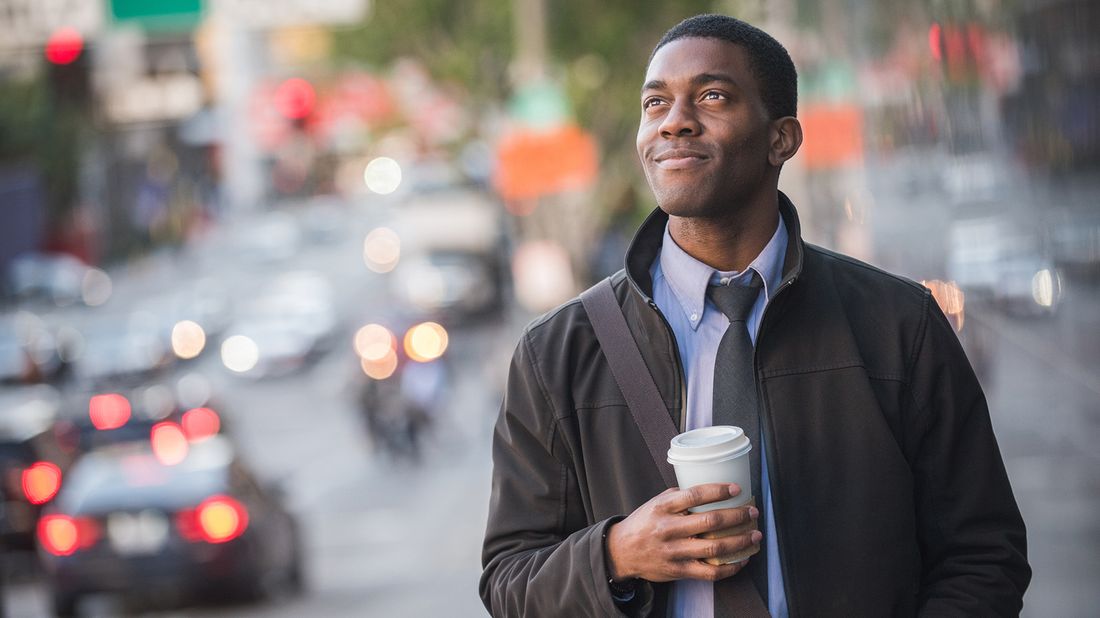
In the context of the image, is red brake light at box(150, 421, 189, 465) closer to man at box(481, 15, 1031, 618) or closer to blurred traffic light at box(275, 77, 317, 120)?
man at box(481, 15, 1031, 618)

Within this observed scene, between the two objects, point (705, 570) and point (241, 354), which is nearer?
point (705, 570)

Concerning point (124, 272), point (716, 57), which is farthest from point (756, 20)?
point (124, 272)

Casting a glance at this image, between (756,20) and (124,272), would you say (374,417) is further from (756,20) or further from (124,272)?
(124,272)

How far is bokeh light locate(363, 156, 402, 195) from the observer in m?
83.1

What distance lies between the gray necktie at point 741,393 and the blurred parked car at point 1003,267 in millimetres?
2247

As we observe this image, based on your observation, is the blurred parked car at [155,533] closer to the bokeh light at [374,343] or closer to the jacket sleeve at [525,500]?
the jacket sleeve at [525,500]

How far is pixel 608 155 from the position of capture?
110ft

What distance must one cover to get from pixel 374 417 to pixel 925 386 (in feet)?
77.3

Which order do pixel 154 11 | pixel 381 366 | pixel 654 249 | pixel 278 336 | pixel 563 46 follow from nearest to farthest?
pixel 654 249 < pixel 154 11 < pixel 381 366 < pixel 563 46 < pixel 278 336

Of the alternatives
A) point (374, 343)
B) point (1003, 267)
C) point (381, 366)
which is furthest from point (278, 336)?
point (1003, 267)

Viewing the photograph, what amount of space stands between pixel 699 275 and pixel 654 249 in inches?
6.7

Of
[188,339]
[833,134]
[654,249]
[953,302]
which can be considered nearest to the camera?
[654,249]

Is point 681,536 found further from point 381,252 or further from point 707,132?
point 381,252

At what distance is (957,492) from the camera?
8.55 ft
